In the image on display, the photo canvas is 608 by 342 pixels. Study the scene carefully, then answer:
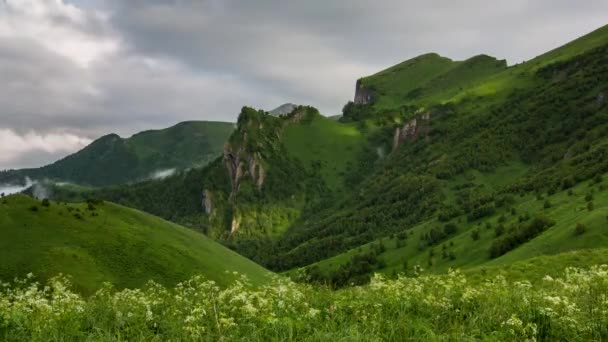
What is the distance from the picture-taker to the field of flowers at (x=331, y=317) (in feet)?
38.7

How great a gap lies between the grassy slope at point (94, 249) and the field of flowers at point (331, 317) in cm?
4571

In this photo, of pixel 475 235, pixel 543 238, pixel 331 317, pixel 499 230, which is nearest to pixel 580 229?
pixel 543 238

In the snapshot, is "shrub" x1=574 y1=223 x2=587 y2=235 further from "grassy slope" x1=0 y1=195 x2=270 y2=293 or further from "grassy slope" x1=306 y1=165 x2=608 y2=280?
"grassy slope" x1=0 y1=195 x2=270 y2=293

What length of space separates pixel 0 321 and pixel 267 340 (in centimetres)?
757

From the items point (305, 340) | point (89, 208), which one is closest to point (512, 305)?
point (305, 340)

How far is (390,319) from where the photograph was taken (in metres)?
13.2

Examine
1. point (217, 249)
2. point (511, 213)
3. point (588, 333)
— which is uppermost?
point (588, 333)

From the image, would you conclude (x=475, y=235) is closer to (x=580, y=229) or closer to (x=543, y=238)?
(x=543, y=238)

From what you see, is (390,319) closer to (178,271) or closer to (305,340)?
(305,340)

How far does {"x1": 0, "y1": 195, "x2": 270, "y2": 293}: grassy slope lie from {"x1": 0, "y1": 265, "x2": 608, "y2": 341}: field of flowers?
45.7m

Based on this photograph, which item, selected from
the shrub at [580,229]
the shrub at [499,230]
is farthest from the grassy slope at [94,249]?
the shrub at [499,230]

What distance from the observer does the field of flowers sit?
38.7 feet

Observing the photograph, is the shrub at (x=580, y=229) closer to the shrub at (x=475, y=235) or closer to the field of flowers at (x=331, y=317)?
the shrub at (x=475, y=235)

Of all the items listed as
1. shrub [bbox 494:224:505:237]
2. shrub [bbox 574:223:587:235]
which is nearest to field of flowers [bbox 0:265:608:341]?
shrub [bbox 574:223:587:235]
